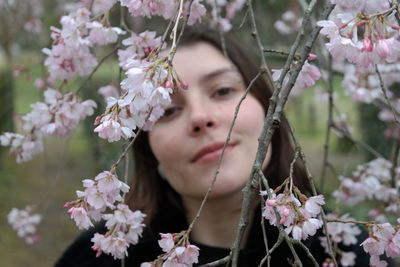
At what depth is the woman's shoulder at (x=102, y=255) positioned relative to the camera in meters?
1.60

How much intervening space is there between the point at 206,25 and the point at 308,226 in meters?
0.94

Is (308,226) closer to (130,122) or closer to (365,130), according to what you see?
(130,122)

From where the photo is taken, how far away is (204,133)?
129cm

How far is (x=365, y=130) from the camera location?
197 inches

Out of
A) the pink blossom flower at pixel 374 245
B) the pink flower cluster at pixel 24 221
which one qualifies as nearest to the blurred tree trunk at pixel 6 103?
the pink flower cluster at pixel 24 221

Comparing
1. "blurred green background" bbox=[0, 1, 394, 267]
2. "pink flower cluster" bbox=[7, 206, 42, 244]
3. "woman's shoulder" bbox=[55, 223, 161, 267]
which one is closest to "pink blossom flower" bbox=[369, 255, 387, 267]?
"woman's shoulder" bbox=[55, 223, 161, 267]

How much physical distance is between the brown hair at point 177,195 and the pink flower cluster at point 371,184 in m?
0.18

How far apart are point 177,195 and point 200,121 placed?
0.50m

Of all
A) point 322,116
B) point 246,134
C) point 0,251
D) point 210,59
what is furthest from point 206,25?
point 322,116

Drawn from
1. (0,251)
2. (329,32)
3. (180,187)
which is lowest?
(0,251)

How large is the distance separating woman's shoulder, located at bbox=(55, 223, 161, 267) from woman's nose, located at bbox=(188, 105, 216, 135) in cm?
41

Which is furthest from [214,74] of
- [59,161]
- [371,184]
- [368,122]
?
[368,122]

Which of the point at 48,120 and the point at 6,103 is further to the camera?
the point at 6,103

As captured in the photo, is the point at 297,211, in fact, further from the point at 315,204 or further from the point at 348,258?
the point at 348,258
